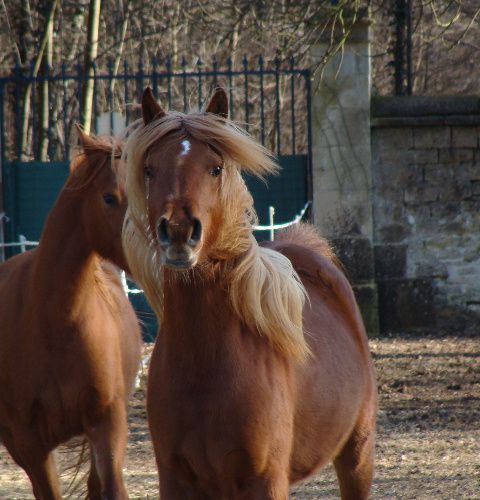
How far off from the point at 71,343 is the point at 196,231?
1.72 metres

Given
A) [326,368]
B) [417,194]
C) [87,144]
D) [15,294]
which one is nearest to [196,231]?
[326,368]

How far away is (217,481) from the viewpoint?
2867mm

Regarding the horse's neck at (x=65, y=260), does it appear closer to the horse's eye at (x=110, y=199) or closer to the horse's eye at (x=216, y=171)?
the horse's eye at (x=110, y=199)

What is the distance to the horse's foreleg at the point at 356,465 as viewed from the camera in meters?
3.75

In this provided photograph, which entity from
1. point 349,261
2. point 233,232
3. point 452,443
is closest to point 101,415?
point 233,232

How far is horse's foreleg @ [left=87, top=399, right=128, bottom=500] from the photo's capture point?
161 inches

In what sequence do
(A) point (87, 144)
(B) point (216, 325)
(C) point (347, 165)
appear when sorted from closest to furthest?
(B) point (216, 325) → (A) point (87, 144) → (C) point (347, 165)

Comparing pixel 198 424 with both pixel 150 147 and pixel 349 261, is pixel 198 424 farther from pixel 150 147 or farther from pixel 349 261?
pixel 349 261

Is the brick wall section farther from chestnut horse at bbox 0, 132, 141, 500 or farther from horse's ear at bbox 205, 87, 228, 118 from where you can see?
horse's ear at bbox 205, 87, 228, 118

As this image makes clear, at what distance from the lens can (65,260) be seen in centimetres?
432

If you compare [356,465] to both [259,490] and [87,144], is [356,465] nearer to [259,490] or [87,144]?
[259,490]

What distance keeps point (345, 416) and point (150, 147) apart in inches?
46.5

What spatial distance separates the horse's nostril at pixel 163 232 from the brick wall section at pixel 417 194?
7.36 meters

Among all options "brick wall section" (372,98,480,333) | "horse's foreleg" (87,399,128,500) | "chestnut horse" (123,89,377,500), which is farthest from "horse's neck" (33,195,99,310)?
"brick wall section" (372,98,480,333)
